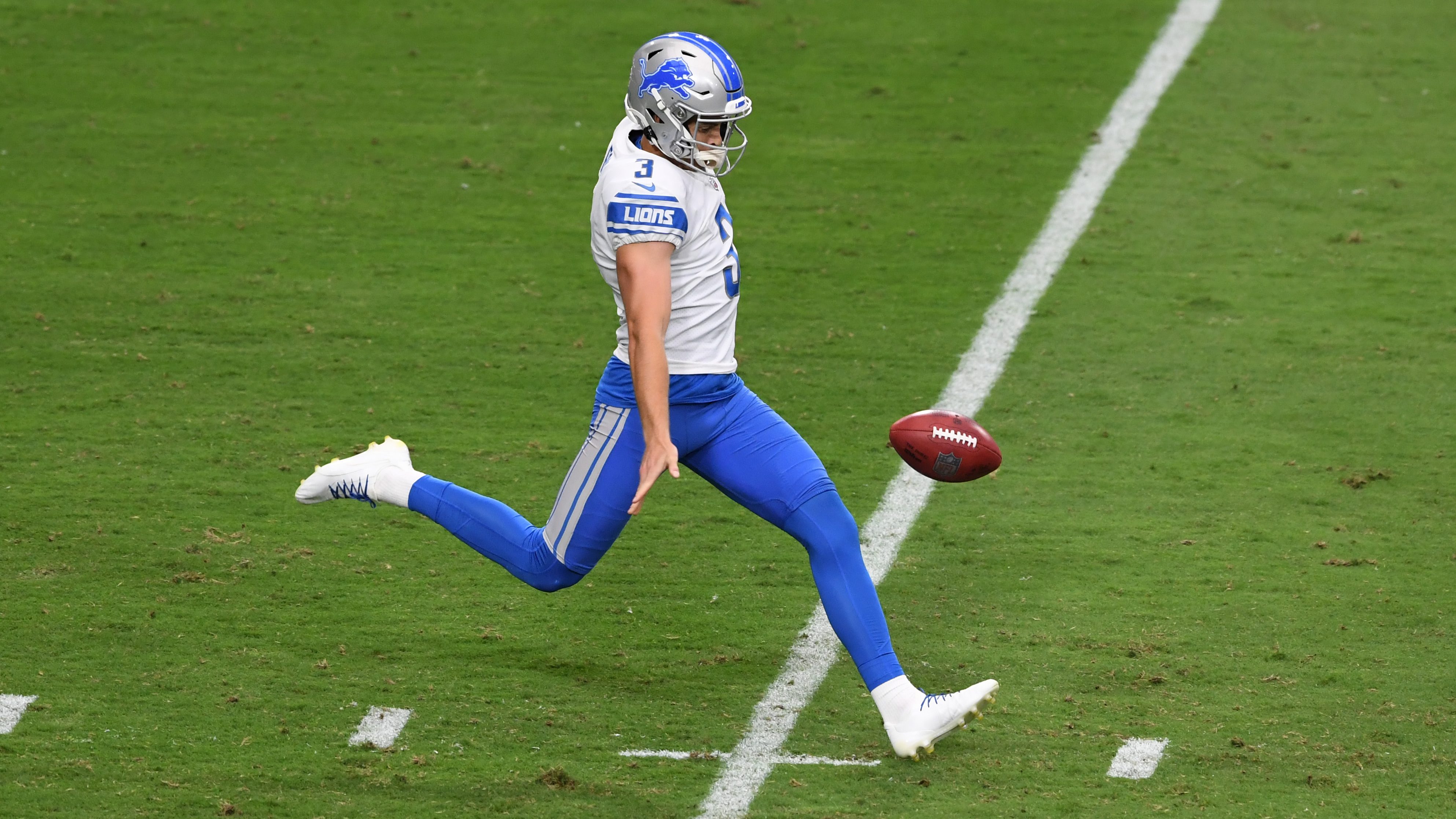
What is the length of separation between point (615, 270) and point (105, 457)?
2651 mm

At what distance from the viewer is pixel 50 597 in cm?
545

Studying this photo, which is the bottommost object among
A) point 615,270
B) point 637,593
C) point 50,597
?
point 637,593

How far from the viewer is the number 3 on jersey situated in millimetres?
4848

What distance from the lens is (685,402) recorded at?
15.8 ft

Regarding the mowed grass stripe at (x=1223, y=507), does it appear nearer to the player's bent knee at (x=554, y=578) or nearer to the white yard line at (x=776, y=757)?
the white yard line at (x=776, y=757)

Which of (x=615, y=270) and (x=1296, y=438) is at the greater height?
(x=615, y=270)

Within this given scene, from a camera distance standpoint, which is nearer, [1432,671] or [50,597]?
[1432,671]

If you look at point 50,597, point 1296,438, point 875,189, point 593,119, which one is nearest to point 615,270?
point 50,597

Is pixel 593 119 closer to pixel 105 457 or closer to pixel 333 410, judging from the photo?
pixel 333 410

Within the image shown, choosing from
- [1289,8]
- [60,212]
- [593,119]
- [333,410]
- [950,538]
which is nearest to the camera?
[950,538]

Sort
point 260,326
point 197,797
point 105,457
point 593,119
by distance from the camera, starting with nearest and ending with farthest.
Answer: point 197,797
point 105,457
point 260,326
point 593,119

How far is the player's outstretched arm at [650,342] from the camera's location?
14.9ft

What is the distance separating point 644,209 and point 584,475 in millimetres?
778

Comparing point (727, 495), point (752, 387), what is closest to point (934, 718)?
point (727, 495)
